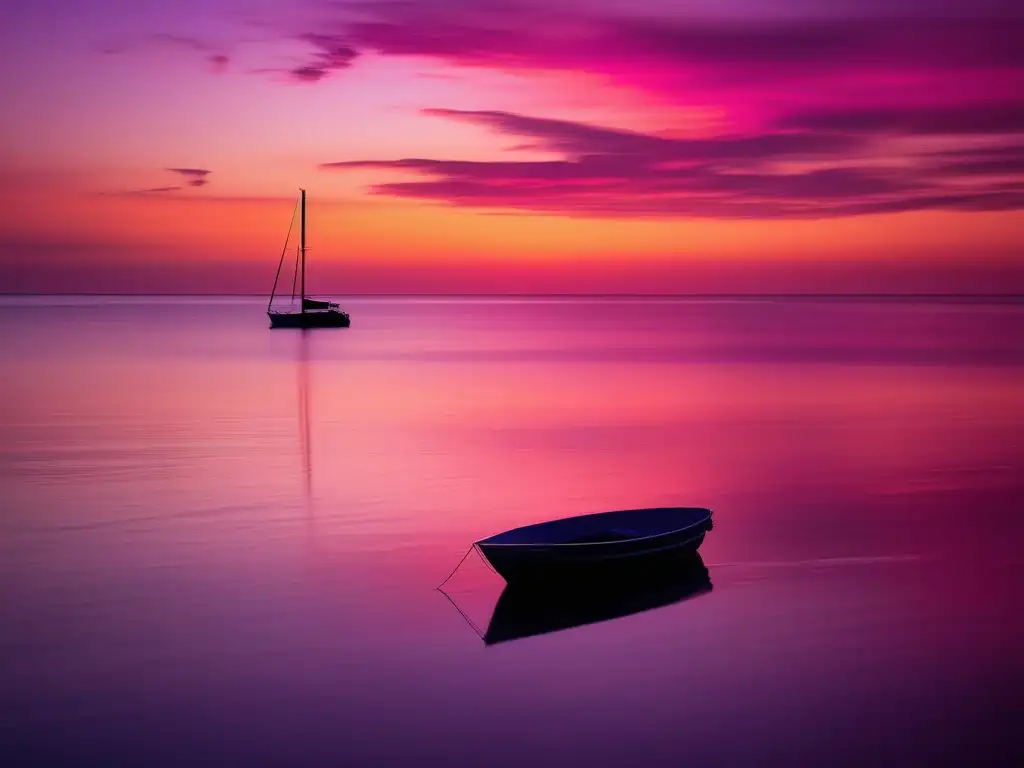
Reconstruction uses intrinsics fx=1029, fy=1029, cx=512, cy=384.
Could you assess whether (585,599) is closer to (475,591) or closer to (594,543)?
(594,543)

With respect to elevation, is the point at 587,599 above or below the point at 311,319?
above

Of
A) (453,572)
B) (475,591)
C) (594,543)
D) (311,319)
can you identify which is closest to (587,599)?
(594,543)

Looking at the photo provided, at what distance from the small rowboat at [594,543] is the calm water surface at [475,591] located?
2.35ft

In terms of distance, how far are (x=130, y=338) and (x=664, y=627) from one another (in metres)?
72.4

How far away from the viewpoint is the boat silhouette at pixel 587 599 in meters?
11.7

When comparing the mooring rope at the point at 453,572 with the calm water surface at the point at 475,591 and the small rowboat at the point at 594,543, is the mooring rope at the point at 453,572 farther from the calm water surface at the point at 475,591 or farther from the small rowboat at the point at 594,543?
the small rowboat at the point at 594,543

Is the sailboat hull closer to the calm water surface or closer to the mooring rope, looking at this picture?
the calm water surface

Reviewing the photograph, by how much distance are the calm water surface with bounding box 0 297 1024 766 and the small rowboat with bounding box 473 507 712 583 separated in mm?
717

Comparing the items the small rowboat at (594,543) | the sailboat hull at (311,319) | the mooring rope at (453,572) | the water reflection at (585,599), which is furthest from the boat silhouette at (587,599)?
the sailboat hull at (311,319)

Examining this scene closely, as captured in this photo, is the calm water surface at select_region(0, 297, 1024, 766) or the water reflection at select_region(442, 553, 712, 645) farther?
the water reflection at select_region(442, 553, 712, 645)

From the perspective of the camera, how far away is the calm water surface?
9102 mm

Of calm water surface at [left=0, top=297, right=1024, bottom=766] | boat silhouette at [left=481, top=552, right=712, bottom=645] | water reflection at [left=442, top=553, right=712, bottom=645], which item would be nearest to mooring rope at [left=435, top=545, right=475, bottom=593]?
calm water surface at [left=0, top=297, right=1024, bottom=766]

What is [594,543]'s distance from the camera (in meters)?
12.4

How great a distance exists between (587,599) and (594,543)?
723 millimetres
